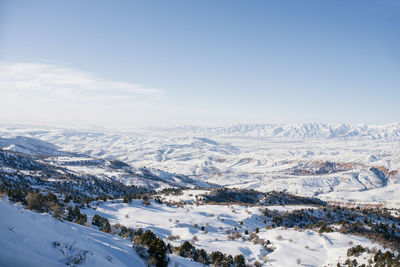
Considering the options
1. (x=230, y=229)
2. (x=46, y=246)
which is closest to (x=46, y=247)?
(x=46, y=246)

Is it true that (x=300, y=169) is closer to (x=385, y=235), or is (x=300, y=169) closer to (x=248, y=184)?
(x=248, y=184)

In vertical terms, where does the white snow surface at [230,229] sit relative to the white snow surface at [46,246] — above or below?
below

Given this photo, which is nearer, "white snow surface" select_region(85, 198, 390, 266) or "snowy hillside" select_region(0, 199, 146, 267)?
"snowy hillside" select_region(0, 199, 146, 267)

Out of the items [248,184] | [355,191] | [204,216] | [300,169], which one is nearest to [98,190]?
[204,216]

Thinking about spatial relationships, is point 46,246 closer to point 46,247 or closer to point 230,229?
point 46,247

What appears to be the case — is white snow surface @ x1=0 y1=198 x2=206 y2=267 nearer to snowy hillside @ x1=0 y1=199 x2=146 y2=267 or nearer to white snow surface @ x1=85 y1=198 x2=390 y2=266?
snowy hillside @ x1=0 y1=199 x2=146 y2=267

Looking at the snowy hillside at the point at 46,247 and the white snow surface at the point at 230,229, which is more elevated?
the snowy hillside at the point at 46,247

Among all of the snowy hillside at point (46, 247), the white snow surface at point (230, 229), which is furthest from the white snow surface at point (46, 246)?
the white snow surface at point (230, 229)

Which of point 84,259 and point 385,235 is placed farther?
point 385,235

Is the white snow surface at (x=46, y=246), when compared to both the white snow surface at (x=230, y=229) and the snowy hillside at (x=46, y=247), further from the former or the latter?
the white snow surface at (x=230, y=229)

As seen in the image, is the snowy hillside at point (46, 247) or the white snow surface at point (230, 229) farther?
the white snow surface at point (230, 229)

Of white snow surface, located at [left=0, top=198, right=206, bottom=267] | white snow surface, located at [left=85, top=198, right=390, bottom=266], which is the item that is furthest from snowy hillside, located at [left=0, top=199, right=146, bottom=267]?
white snow surface, located at [left=85, top=198, right=390, bottom=266]
